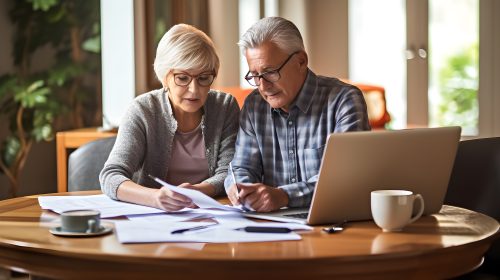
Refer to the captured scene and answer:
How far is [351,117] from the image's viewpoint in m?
2.13

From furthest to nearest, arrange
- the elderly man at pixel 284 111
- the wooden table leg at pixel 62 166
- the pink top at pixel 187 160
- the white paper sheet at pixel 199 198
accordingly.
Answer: the wooden table leg at pixel 62 166
the pink top at pixel 187 160
the elderly man at pixel 284 111
the white paper sheet at pixel 199 198

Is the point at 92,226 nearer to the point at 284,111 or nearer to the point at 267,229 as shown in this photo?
the point at 267,229

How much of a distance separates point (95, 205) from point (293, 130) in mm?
562

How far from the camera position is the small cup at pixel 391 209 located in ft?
5.44

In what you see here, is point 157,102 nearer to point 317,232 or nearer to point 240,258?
point 317,232

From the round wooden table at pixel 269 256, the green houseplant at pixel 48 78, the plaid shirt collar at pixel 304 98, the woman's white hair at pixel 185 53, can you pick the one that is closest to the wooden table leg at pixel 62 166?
the green houseplant at pixel 48 78

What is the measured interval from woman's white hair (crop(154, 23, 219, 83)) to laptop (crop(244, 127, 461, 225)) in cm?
62

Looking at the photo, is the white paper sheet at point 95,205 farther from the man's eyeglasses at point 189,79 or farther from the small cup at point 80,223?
the man's eyeglasses at point 189,79

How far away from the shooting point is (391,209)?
5.44ft

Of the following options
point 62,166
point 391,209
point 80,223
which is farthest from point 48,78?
point 391,209

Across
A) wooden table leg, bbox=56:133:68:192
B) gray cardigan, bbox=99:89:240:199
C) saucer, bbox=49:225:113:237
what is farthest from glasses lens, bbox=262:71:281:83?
wooden table leg, bbox=56:133:68:192

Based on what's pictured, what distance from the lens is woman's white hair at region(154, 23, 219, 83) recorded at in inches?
92.2

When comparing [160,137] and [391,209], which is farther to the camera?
[160,137]

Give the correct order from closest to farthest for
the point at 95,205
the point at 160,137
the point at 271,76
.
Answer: the point at 95,205
the point at 271,76
the point at 160,137
